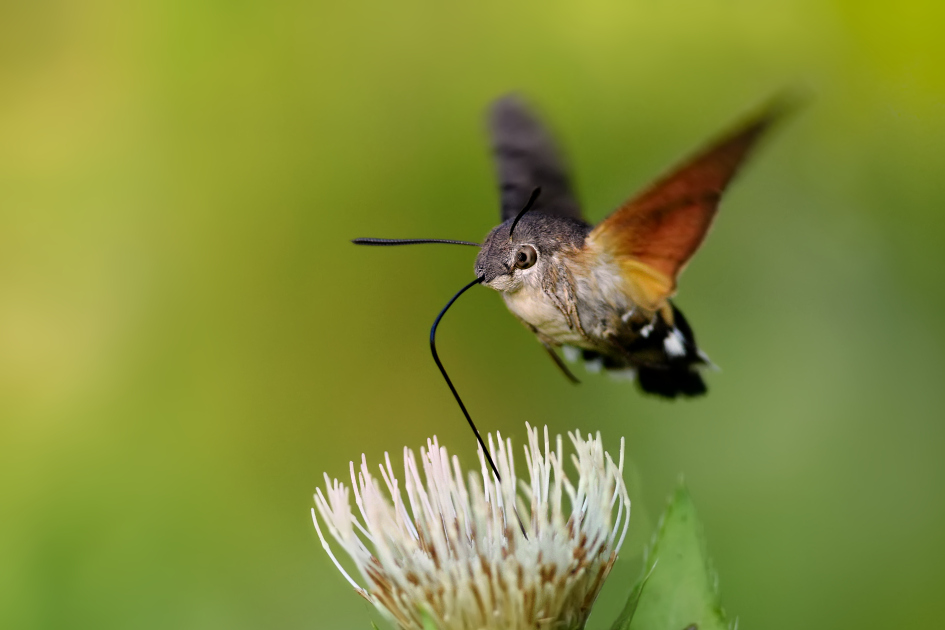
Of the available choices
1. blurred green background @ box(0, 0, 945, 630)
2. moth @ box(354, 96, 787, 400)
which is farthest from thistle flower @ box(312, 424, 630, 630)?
blurred green background @ box(0, 0, 945, 630)

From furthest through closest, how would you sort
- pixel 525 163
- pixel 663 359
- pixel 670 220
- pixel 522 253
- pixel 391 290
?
pixel 391 290 < pixel 525 163 < pixel 663 359 < pixel 522 253 < pixel 670 220

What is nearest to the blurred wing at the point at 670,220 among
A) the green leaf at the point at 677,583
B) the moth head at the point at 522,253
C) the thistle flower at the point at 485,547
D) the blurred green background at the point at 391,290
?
the moth head at the point at 522,253

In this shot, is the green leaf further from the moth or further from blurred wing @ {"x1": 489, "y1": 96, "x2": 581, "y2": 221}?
blurred wing @ {"x1": 489, "y1": 96, "x2": 581, "y2": 221}

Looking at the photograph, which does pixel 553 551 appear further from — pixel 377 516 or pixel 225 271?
pixel 225 271

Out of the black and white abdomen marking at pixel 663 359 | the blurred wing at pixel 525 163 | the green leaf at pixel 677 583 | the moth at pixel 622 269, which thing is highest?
the blurred wing at pixel 525 163

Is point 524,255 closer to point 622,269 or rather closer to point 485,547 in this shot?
point 622,269

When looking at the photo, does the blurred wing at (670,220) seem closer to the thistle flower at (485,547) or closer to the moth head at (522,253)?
the moth head at (522,253)

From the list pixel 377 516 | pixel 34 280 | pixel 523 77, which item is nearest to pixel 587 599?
pixel 377 516

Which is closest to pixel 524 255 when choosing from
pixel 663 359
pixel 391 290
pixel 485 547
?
pixel 663 359
